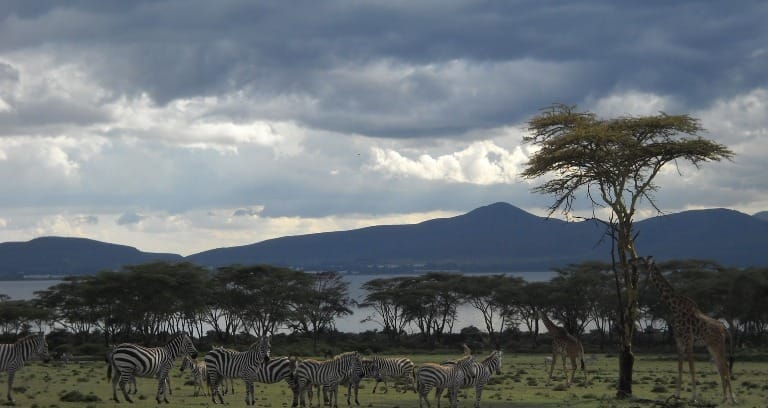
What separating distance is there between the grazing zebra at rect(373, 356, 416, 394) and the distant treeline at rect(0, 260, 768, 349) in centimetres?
3277

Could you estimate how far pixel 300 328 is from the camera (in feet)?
268

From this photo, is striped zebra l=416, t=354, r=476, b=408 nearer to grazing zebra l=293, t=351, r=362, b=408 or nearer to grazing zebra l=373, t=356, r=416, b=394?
grazing zebra l=293, t=351, r=362, b=408

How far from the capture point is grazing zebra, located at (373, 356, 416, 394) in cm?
3045

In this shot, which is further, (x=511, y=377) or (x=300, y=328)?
(x=300, y=328)

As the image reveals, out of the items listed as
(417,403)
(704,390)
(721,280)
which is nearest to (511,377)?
(704,390)

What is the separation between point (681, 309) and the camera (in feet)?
83.0

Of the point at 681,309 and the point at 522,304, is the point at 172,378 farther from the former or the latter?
the point at 522,304

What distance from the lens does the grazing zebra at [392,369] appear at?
30.5 metres

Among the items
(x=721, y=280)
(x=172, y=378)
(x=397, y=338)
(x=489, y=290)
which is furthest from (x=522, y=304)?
(x=172, y=378)

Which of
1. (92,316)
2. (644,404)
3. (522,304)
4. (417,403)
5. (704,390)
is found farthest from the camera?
(522,304)

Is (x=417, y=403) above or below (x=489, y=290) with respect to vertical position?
below

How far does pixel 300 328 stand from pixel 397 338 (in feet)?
29.2

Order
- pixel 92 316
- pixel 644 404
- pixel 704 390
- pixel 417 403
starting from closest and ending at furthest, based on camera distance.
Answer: pixel 644 404 < pixel 417 403 < pixel 704 390 < pixel 92 316

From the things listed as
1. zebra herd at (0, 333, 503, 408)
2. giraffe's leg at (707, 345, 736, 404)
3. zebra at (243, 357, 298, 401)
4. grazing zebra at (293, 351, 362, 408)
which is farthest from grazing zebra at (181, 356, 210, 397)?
giraffe's leg at (707, 345, 736, 404)
